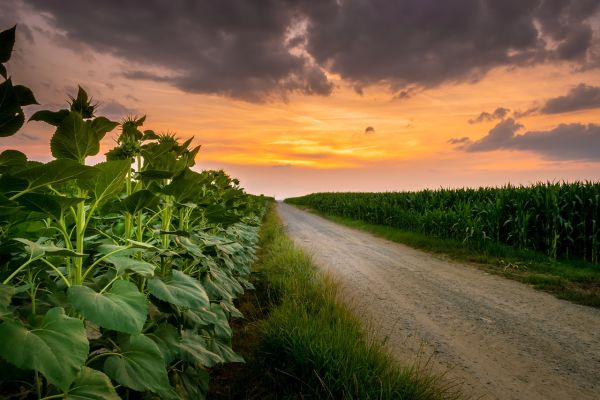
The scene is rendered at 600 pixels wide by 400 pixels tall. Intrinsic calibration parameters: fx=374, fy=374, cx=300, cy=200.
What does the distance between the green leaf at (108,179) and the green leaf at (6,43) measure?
435 mm

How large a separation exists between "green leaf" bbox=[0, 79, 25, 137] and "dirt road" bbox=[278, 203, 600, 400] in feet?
10.5

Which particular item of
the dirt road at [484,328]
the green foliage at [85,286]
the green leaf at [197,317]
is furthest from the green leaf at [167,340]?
the dirt road at [484,328]

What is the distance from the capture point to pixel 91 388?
1.21 metres

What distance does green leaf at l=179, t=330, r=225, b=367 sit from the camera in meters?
1.96

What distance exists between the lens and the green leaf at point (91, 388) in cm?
118

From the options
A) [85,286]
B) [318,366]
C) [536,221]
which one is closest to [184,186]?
[85,286]

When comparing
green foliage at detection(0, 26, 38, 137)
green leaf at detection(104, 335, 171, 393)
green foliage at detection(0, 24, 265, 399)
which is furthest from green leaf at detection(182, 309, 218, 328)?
green foliage at detection(0, 26, 38, 137)

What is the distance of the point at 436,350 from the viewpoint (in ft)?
14.0

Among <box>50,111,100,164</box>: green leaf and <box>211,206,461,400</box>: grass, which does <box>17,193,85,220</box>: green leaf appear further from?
<box>211,206,461,400</box>: grass

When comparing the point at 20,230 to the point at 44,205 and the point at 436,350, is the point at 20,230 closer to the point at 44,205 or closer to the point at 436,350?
the point at 44,205

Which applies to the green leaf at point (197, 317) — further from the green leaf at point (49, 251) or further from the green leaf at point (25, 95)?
the green leaf at point (25, 95)

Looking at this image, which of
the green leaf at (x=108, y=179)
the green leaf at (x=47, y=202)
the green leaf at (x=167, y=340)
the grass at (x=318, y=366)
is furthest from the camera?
the grass at (x=318, y=366)

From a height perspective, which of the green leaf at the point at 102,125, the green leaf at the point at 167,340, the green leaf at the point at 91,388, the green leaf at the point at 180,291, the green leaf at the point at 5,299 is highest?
the green leaf at the point at 102,125

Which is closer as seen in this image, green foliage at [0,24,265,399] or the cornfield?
green foliage at [0,24,265,399]
